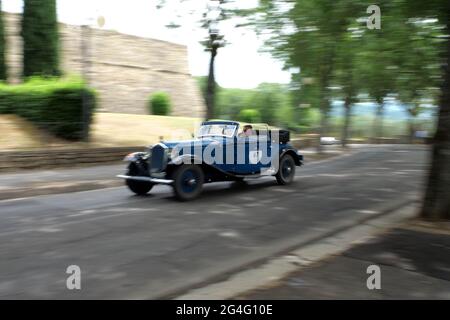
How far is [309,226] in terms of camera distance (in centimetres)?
766

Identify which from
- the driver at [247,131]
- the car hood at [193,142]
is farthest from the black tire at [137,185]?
the driver at [247,131]

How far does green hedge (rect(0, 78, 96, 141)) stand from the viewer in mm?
16391

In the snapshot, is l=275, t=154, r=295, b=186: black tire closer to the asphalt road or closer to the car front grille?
the asphalt road

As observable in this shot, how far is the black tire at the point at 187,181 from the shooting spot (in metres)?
9.44

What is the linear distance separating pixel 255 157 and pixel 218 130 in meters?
1.14

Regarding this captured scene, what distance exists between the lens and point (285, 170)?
12.2 meters

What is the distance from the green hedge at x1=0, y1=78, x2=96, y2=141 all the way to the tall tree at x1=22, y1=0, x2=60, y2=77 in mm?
3498

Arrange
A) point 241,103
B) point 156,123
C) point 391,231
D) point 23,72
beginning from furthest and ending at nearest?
1. point 241,103
2. point 156,123
3. point 23,72
4. point 391,231

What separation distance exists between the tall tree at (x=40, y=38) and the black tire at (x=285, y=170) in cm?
1261

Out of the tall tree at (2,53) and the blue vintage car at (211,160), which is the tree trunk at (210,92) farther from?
the tall tree at (2,53)

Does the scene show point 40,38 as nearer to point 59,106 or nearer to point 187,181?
point 59,106

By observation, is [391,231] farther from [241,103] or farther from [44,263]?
[241,103]

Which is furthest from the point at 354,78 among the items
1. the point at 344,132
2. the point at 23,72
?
the point at 23,72
